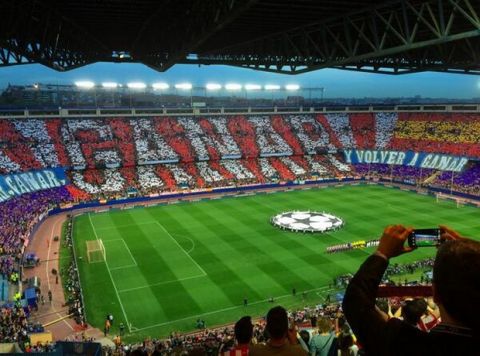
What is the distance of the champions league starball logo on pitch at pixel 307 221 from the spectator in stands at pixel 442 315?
38.5 metres

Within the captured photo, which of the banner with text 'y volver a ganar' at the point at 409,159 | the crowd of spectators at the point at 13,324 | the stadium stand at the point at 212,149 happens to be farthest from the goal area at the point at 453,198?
the crowd of spectators at the point at 13,324

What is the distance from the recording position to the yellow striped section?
6806cm

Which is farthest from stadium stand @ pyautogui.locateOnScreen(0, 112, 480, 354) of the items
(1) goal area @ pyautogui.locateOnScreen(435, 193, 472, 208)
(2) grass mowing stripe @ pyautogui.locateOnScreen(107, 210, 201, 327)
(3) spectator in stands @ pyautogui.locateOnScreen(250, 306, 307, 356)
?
(3) spectator in stands @ pyautogui.locateOnScreen(250, 306, 307, 356)

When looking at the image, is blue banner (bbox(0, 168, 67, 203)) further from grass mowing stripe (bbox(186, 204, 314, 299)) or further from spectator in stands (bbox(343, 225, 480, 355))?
spectator in stands (bbox(343, 225, 480, 355))

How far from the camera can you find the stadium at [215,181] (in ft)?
50.3

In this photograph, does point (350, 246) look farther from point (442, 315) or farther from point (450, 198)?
point (442, 315)

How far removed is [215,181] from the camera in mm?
61312

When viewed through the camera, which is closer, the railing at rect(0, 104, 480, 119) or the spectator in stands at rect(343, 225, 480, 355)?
the spectator in stands at rect(343, 225, 480, 355)

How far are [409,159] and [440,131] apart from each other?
29.4ft

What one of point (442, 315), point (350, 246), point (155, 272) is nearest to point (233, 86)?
point (350, 246)

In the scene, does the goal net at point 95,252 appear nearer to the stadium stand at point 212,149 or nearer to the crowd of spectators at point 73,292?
the crowd of spectators at point 73,292

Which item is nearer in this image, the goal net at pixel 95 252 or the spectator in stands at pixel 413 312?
the spectator in stands at pixel 413 312

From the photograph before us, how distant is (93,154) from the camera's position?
6188 cm

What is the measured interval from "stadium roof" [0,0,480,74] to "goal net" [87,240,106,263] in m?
16.9
